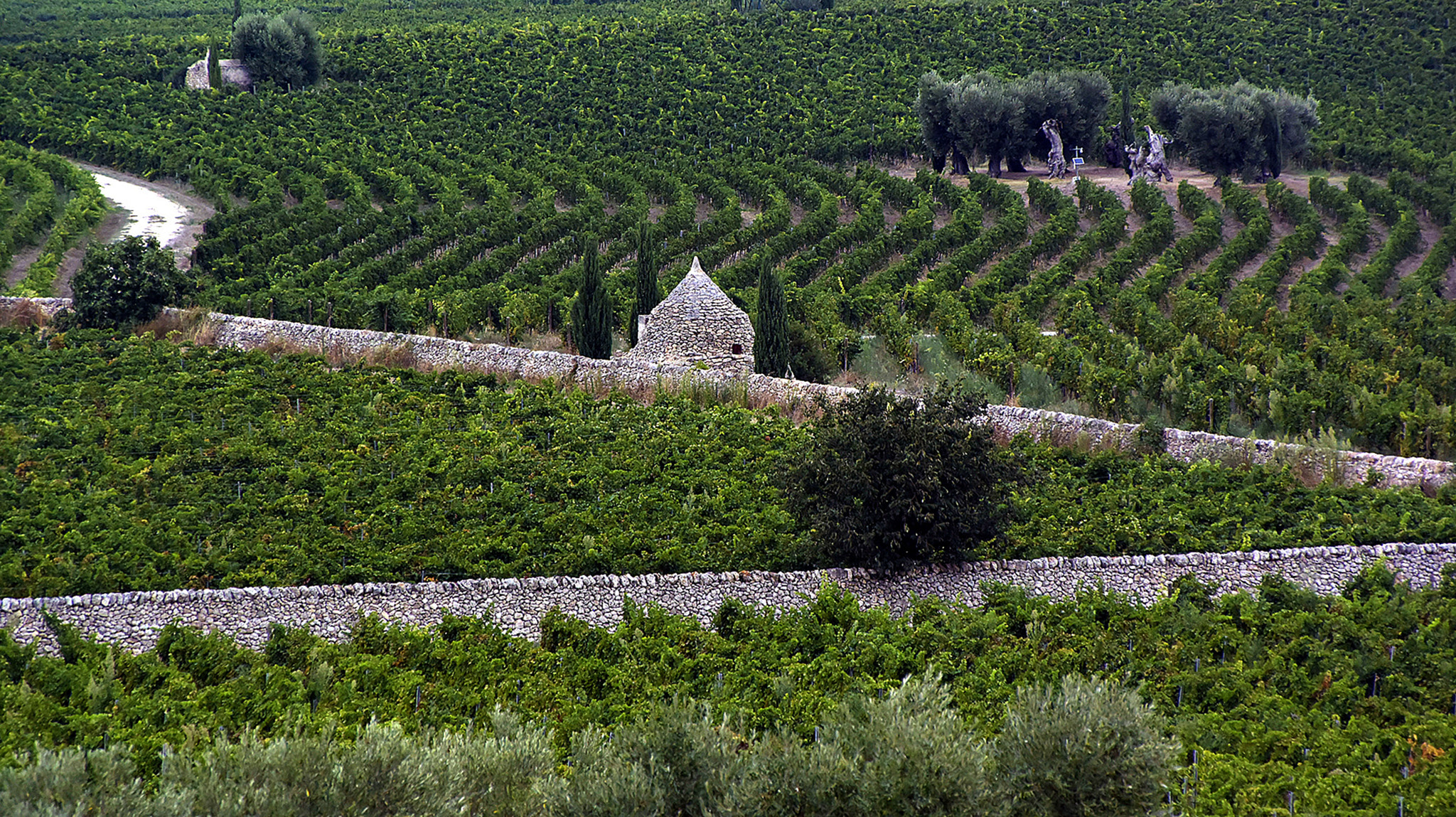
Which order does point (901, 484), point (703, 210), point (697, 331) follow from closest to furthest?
point (901, 484) < point (697, 331) < point (703, 210)

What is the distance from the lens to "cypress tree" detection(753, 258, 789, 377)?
1419 inches

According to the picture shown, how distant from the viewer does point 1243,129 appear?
59.5 m

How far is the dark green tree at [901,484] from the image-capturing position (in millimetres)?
24328

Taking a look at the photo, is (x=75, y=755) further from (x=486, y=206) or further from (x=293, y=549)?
(x=486, y=206)

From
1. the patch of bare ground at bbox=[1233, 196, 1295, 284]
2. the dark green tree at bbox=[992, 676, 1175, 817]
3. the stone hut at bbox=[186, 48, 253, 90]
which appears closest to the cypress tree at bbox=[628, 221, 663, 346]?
the patch of bare ground at bbox=[1233, 196, 1295, 284]

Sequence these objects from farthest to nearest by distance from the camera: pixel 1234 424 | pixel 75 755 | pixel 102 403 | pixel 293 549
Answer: pixel 1234 424
pixel 102 403
pixel 293 549
pixel 75 755

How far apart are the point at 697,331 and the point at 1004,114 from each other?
1285 inches

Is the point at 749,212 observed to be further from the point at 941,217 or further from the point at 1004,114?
the point at 1004,114

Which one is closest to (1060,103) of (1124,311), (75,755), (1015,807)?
(1124,311)

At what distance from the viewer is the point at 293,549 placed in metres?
23.4

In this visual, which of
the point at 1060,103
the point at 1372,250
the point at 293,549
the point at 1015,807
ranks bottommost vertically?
the point at 1015,807

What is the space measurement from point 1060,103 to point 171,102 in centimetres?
4281

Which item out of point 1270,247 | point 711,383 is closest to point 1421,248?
point 1270,247

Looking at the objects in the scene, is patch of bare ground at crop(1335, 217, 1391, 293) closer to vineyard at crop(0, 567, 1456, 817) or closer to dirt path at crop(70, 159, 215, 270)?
vineyard at crop(0, 567, 1456, 817)
